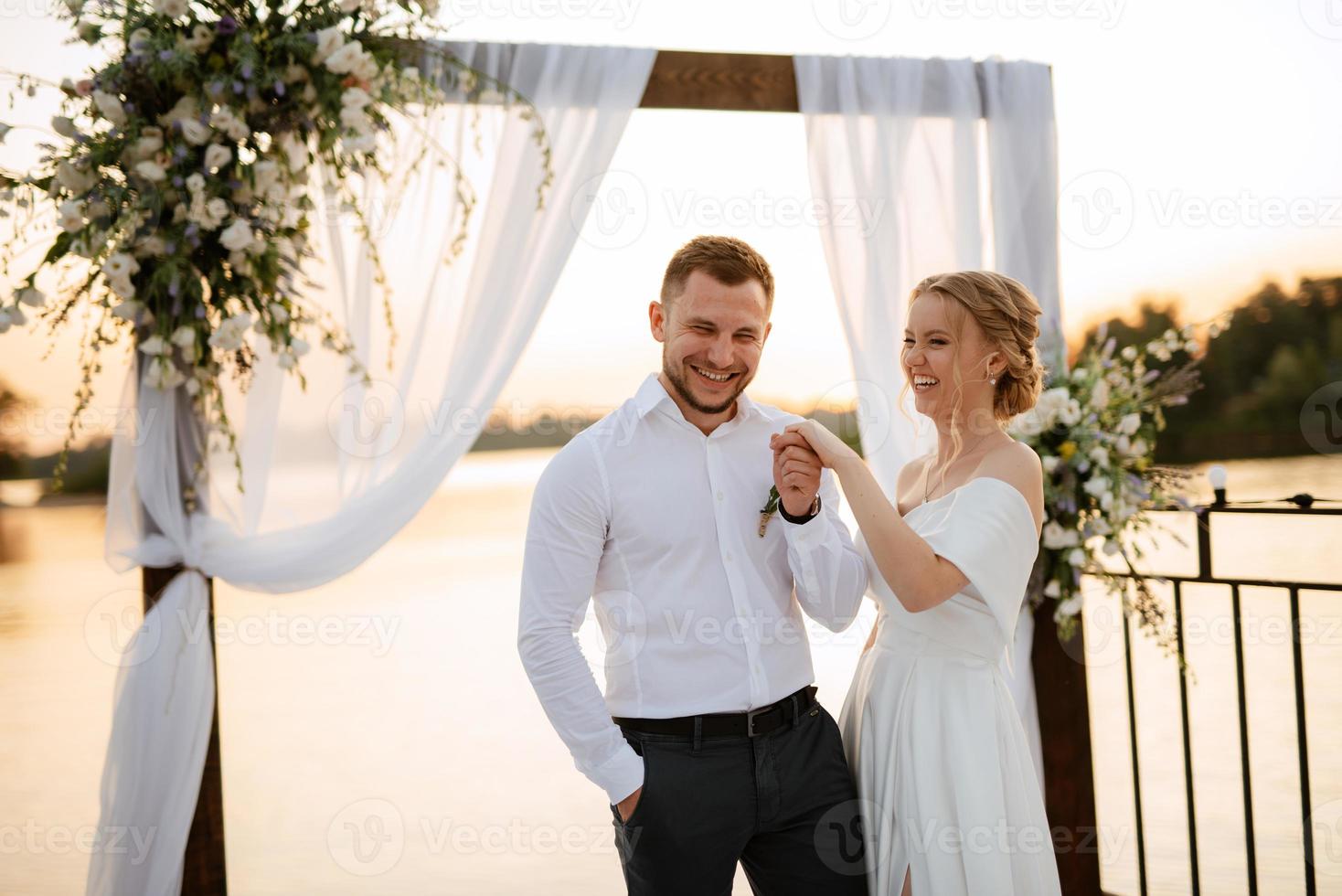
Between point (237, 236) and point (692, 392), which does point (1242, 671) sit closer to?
point (692, 392)

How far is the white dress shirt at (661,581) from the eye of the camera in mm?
1676

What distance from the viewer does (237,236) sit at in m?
2.14

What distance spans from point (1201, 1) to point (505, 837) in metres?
7.65

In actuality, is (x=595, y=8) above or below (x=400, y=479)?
above

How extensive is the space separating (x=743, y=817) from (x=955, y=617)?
0.51 m

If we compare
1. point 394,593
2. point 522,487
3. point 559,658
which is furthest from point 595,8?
point 522,487

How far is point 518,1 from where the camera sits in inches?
107

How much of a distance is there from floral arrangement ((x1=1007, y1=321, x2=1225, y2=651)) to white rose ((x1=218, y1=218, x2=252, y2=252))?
196cm

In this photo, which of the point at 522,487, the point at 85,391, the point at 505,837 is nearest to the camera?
the point at 85,391

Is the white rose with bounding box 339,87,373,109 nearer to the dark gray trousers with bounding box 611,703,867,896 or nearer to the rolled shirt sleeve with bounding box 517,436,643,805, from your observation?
the rolled shirt sleeve with bounding box 517,436,643,805

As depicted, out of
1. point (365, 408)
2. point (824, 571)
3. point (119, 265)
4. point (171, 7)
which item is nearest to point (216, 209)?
point (119, 265)

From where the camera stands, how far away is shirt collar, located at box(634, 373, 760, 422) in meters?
1.79

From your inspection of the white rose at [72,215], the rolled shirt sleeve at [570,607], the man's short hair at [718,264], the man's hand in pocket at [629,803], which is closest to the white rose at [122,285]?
the white rose at [72,215]

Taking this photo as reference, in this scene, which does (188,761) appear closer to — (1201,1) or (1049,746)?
(1049,746)
